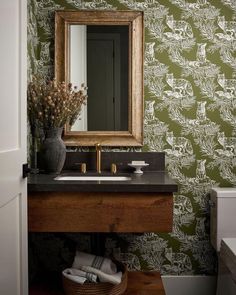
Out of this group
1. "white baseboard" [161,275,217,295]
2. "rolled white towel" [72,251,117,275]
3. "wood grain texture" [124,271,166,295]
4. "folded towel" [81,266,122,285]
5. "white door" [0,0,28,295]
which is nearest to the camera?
"white door" [0,0,28,295]

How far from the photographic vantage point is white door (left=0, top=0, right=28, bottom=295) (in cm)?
149

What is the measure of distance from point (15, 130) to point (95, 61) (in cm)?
103

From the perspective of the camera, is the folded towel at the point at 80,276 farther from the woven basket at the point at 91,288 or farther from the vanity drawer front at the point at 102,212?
the vanity drawer front at the point at 102,212

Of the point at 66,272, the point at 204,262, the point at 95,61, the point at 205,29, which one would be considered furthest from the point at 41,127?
the point at 204,262

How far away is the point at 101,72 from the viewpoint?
99.5 inches

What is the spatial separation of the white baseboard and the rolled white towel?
596 mm

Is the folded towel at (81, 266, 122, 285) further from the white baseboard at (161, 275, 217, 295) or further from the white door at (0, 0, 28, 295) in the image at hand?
the white baseboard at (161, 275, 217, 295)

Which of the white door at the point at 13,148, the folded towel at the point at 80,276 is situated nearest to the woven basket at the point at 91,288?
the folded towel at the point at 80,276

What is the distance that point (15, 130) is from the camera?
1687 millimetres

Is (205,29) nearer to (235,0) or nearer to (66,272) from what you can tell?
(235,0)

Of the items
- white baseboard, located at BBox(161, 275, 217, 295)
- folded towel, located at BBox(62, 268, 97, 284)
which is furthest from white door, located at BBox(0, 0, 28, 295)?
white baseboard, located at BBox(161, 275, 217, 295)

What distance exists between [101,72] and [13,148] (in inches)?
42.8

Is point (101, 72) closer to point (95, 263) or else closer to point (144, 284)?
point (95, 263)

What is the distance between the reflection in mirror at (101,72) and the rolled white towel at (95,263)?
34.4 inches
